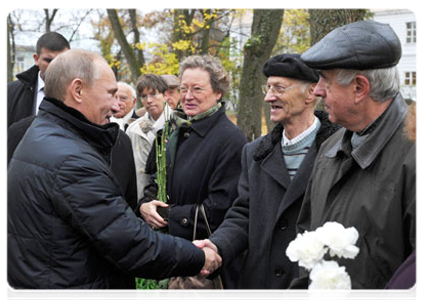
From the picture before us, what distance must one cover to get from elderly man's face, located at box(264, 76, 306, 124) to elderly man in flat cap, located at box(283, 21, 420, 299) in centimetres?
73

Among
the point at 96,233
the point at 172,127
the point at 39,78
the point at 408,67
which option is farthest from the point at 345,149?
the point at 408,67

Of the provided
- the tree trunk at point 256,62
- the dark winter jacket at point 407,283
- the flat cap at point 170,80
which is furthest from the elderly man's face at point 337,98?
the tree trunk at point 256,62

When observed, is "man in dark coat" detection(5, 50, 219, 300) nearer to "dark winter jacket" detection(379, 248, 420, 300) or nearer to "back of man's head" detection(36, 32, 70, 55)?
"dark winter jacket" detection(379, 248, 420, 300)

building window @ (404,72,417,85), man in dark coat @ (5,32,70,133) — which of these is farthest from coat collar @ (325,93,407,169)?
building window @ (404,72,417,85)

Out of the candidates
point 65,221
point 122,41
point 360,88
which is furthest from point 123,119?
point 122,41

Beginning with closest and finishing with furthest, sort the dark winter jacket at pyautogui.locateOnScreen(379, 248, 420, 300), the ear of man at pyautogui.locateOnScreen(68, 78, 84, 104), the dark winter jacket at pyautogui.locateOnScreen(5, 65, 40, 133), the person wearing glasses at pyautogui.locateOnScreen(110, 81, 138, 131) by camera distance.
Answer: the dark winter jacket at pyautogui.locateOnScreen(379, 248, 420, 300), the ear of man at pyautogui.locateOnScreen(68, 78, 84, 104), the dark winter jacket at pyautogui.locateOnScreen(5, 65, 40, 133), the person wearing glasses at pyautogui.locateOnScreen(110, 81, 138, 131)

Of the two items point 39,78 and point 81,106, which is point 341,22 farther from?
point 81,106

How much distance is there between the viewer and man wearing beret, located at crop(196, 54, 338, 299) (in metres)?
3.35

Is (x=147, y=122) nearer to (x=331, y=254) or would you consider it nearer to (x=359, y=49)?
(x=359, y=49)

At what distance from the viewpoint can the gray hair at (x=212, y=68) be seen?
4367 mm

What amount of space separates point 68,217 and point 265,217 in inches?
50.3

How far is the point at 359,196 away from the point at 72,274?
4.50 feet

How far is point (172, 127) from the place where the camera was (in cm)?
439

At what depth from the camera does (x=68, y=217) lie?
2660 millimetres
